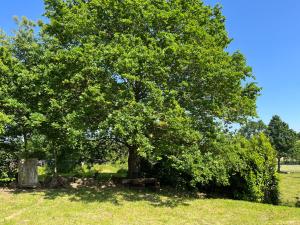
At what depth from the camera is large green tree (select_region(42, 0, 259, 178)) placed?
15.1m

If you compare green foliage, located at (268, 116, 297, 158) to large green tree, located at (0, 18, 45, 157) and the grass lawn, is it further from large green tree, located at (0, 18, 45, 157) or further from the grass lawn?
large green tree, located at (0, 18, 45, 157)

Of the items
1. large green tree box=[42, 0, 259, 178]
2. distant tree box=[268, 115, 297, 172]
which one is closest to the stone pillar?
large green tree box=[42, 0, 259, 178]

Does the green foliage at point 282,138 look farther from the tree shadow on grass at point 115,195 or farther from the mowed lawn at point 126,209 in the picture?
the mowed lawn at point 126,209

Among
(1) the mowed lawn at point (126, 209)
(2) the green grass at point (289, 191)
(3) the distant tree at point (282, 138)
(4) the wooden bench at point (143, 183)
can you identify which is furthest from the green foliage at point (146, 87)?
(3) the distant tree at point (282, 138)

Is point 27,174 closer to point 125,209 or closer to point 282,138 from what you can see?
point 125,209

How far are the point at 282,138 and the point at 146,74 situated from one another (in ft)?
201

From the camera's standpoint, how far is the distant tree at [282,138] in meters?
68.9

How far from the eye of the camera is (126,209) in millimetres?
Answer: 13570

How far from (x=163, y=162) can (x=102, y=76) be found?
6746mm

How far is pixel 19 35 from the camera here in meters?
20.5

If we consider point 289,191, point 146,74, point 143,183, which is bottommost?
point 289,191

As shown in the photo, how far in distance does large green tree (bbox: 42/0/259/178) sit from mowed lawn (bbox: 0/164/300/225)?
8.15 feet

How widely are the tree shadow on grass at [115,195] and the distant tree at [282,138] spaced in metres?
56.8

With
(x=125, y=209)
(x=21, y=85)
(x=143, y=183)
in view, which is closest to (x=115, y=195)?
(x=125, y=209)
